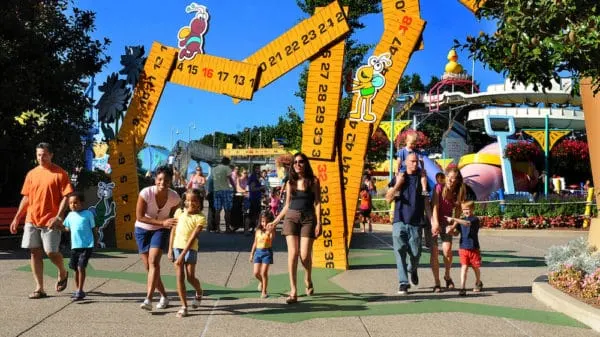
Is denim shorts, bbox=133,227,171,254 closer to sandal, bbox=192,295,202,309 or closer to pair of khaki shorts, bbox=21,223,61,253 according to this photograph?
sandal, bbox=192,295,202,309

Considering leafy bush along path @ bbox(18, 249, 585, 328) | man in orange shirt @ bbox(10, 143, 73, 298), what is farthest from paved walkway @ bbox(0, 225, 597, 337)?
man in orange shirt @ bbox(10, 143, 73, 298)

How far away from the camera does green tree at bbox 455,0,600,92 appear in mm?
5543

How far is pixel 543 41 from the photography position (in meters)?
5.78

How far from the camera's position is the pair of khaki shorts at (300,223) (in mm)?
7605

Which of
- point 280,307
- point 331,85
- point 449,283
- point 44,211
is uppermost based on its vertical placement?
point 331,85

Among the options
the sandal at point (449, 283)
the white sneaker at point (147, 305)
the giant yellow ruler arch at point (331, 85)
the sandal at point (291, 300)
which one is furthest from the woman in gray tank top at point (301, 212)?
the giant yellow ruler arch at point (331, 85)

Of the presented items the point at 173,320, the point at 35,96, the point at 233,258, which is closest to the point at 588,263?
the point at 173,320

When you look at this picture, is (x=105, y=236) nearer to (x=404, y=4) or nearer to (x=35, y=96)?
(x=35, y=96)

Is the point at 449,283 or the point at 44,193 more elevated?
the point at 44,193

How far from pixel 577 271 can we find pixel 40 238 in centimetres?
625

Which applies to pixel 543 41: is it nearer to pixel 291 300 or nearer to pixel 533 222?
pixel 291 300

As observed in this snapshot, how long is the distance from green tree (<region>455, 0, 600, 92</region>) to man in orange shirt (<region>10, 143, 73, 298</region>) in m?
4.92

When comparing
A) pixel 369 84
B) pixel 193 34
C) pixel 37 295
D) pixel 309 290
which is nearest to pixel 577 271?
pixel 309 290

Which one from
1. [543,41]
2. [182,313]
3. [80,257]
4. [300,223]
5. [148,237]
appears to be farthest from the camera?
[300,223]
